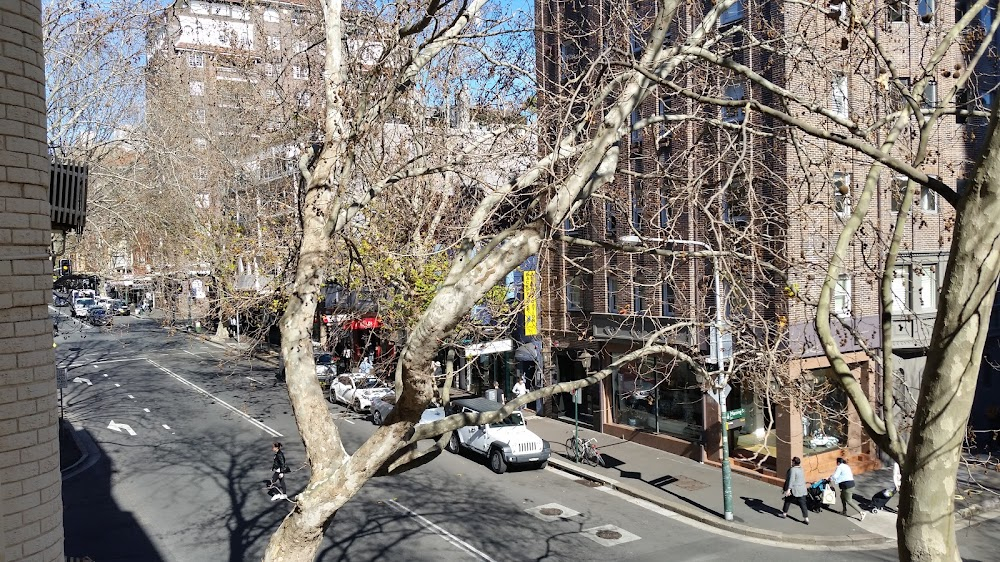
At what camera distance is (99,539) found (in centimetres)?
1395

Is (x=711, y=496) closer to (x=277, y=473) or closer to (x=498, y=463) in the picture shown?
(x=498, y=463)

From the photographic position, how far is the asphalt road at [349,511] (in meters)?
13.5

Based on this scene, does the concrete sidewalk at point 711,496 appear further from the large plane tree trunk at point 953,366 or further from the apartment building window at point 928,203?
the large plane tree trunk at point 953,366

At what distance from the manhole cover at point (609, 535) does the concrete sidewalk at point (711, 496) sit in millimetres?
2295

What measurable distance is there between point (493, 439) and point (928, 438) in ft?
52.2

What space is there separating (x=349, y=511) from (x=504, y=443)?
16.3ft

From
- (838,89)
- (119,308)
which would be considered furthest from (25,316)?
(119,308)

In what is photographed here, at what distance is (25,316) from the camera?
17.5 ft

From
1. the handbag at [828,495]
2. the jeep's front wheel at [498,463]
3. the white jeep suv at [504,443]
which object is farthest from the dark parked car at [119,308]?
the handbag at [828,495]

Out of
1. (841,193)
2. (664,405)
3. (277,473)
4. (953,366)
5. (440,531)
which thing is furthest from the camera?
(664,405)

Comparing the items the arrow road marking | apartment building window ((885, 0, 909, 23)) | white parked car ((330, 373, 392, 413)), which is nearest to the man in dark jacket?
white parked car ((330, 373, 392, 413))

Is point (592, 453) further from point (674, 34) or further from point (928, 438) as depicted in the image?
point (928, 438)

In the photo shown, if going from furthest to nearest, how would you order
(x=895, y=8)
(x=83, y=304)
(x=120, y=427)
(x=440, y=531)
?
1. (x=83, y=304)
2. (x=120, y=427)
3. (x=440, y=531)
4. (x=895, y=8)

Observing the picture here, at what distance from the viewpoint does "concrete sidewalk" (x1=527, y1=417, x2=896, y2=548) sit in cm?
1481
